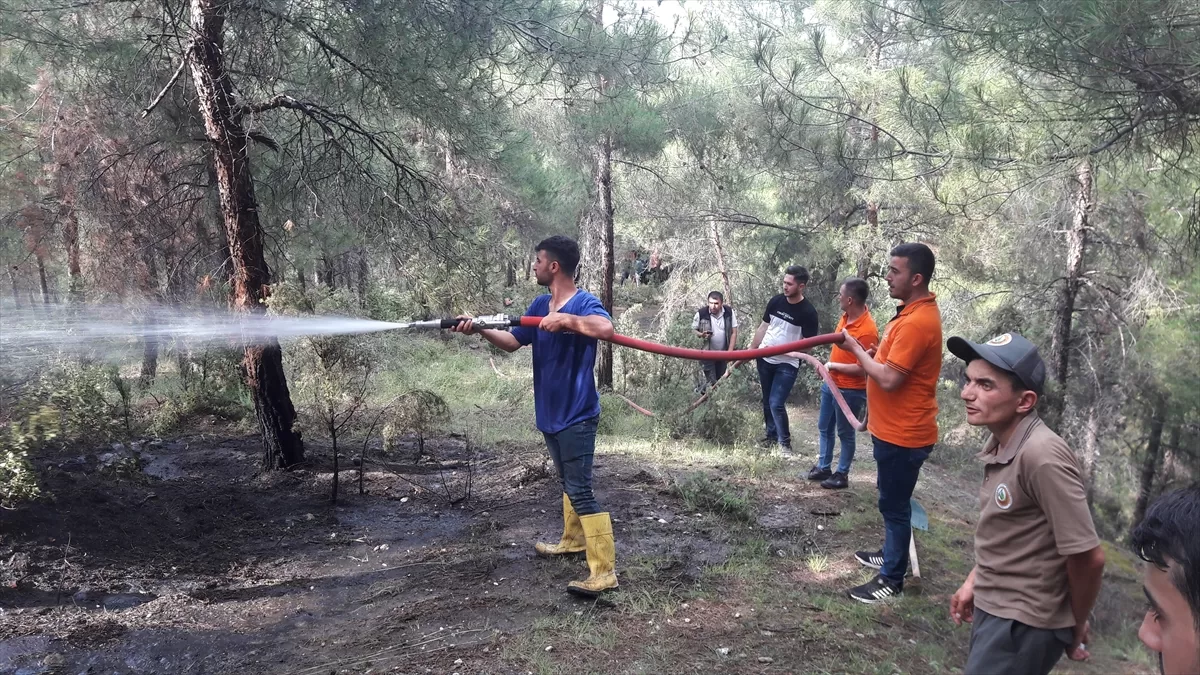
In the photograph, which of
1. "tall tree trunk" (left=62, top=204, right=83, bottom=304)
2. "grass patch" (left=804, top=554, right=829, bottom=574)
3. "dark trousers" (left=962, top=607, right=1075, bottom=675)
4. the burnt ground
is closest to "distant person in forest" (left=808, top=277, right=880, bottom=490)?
the burnt ground

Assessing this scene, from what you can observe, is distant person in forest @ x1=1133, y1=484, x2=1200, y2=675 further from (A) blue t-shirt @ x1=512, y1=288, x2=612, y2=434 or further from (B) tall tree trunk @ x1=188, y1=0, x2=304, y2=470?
(B) tall tree trunk @ x1=188, y1=0, x2=304, y2=470

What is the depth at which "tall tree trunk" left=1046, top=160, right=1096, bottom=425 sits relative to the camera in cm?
1009

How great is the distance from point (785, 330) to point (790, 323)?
0.29ft

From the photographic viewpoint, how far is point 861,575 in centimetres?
463

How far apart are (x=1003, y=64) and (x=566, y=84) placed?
4040 mm

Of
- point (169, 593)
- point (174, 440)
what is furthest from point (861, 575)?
point (174, 440)

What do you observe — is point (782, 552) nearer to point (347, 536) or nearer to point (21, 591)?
point (347, 536)

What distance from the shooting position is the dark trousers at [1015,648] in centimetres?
223

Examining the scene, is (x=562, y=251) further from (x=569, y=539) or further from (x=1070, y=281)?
(x=1070, y=281)

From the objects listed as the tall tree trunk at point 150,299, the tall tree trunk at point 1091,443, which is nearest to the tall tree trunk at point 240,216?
the tall tree trunk at point 150,299

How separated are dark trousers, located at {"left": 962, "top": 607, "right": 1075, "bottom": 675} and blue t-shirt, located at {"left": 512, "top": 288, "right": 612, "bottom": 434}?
2.28m

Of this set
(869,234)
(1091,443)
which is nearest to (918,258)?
(869,234)

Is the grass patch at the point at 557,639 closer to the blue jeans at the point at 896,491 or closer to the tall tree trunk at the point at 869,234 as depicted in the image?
the blue jeans at the point at 896,491

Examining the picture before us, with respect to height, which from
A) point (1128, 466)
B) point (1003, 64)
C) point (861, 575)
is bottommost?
point (1128, 466)
